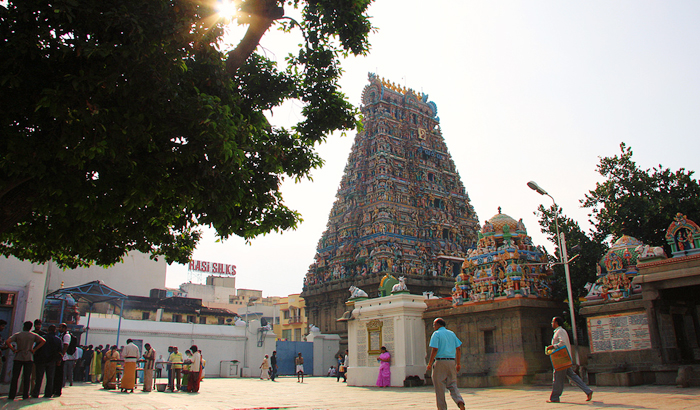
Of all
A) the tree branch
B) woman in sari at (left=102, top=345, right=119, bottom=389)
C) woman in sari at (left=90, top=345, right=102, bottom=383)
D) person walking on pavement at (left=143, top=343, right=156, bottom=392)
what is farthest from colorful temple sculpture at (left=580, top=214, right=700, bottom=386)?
woman in sari at (left=90, top=345, right=102, bottom=383)

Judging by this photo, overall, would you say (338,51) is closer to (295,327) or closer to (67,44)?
(67,44)

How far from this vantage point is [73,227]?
7930mm

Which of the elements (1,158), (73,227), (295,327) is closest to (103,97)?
(1,158)

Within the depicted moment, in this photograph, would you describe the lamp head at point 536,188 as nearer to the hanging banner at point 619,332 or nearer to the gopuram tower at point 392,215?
the hanging banner at point 619,332

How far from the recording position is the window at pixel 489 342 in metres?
17.9

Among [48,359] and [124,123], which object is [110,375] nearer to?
[48,359]

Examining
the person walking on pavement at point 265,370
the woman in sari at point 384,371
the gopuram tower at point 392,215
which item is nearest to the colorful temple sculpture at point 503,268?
the woman in sari at point 384,371

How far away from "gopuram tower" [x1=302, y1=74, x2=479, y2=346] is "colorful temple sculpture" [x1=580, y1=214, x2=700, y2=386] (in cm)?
2327

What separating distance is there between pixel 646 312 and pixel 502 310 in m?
4.38

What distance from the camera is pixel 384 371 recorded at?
60.1 ft

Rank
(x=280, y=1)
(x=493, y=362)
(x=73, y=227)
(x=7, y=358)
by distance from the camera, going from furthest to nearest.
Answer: (x=493, y=362)
(x=7, y=358)
(x=280, y=1)
(x=73, y=227)

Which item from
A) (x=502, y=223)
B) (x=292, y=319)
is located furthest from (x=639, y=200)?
Answer: (x=292, y=319)

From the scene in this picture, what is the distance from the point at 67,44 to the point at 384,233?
35557 mm

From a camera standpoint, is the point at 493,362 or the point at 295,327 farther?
the point at 295,327
